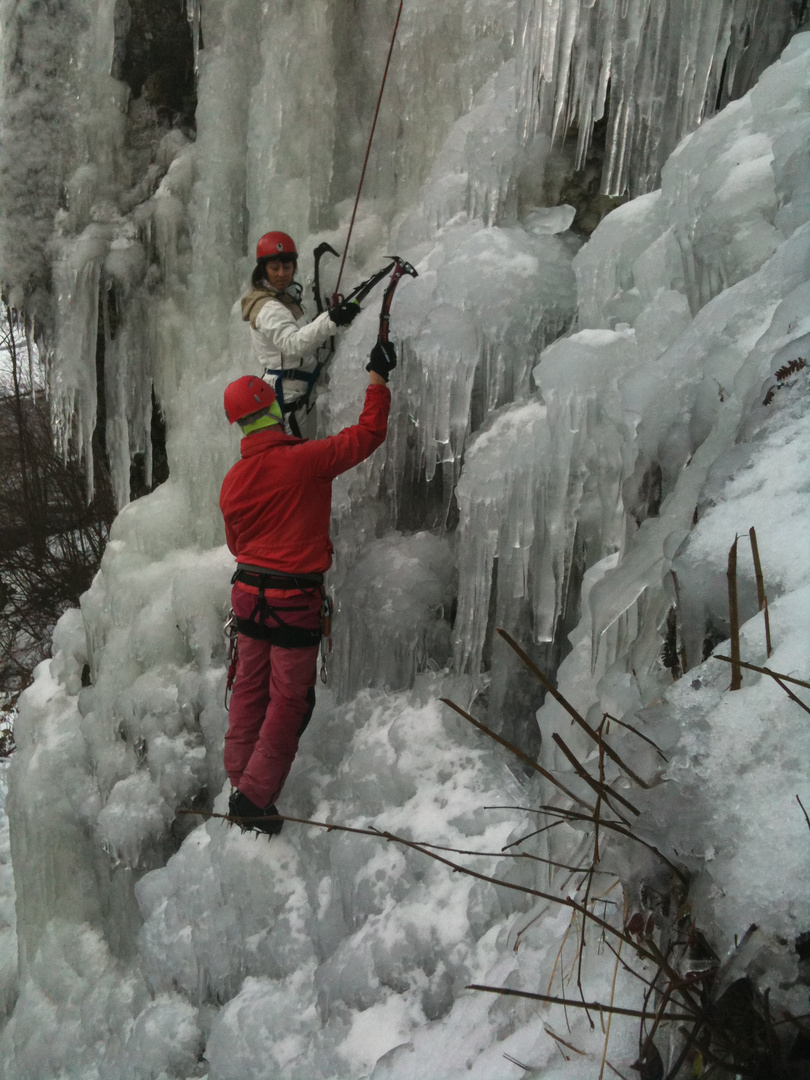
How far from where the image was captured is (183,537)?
12.1ft

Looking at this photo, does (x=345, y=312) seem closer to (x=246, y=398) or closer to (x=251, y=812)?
(x=246, y=398)

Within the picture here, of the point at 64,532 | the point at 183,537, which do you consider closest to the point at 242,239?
A: the point at 183,537

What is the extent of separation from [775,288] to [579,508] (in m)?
0.82

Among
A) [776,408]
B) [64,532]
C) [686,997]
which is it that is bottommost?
[64,532]


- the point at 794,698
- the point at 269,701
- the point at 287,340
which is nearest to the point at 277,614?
the point at 269,701

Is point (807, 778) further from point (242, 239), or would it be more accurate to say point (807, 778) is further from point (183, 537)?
point (242, 239)

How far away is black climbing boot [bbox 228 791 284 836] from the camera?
2479 millimetres

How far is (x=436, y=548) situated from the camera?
2770mm

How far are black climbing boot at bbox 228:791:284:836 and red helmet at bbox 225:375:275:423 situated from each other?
123cm

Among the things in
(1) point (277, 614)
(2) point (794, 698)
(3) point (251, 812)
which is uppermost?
(2) point (794, 698)

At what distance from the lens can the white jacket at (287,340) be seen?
2547 mm

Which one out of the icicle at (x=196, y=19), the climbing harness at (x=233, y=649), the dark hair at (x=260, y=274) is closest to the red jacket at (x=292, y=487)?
the climbing harness at (x=233, y=649)

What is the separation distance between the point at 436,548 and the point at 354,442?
0.64 metres

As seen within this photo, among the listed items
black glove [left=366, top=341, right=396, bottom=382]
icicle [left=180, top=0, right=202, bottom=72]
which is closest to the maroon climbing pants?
black glove [left=366, top=341, right=396, bottom=382]
